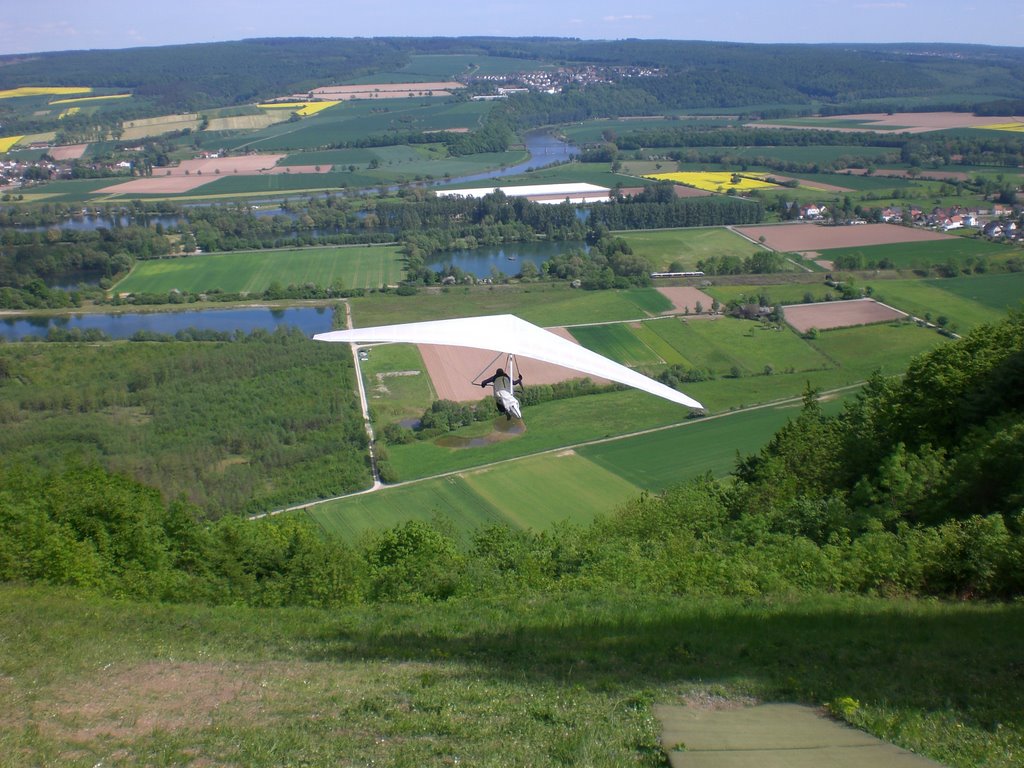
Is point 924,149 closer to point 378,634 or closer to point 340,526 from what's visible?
point 340,526

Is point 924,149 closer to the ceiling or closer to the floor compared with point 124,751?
closer to the floor

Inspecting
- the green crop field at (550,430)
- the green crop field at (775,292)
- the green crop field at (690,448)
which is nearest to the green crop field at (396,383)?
the green crop field at (550,430)

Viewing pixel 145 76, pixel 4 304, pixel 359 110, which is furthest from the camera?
pixel 145 76

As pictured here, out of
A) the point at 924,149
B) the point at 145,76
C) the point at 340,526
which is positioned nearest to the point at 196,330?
the point at 340,526

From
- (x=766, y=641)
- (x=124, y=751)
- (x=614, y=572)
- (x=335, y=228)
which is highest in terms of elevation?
(x=124, y=751)

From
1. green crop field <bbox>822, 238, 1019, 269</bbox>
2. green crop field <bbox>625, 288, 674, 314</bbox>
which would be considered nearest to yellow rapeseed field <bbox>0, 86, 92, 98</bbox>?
green crop field <bbox>625, 288, 674, 314</bbox>

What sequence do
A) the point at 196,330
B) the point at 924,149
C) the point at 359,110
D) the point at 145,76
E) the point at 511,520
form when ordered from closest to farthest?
the point at 511,520
the point at 196,330
the point at 924,149
the point at 359,110
the point at 145,76

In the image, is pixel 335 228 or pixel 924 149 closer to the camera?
pixel 335 228
